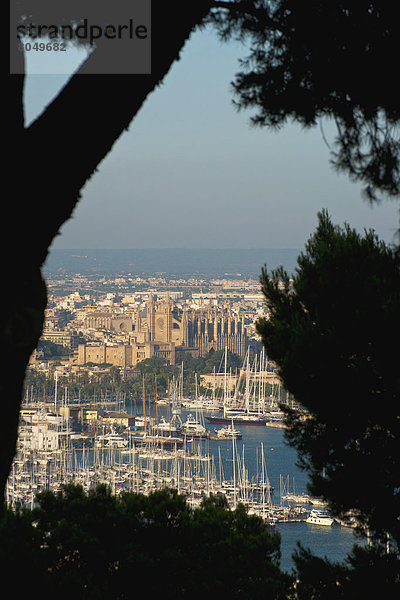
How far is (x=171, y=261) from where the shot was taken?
232 feet

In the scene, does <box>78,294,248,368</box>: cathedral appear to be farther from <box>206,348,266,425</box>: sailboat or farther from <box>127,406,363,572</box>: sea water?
<box>206,348,266,425</box>: sailboat

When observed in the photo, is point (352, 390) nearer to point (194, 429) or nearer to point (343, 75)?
point (343, 75)

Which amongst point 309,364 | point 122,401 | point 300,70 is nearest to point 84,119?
point 300,70

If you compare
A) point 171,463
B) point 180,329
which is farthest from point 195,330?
point 171,463

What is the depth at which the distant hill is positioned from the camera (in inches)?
2463

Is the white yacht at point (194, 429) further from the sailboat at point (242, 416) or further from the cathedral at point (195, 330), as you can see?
the cathedral at point (195, 330)

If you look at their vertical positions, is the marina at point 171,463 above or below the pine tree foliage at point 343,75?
below

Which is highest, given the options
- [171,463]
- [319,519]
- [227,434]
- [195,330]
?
[195,330]

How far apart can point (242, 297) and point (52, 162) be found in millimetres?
50486

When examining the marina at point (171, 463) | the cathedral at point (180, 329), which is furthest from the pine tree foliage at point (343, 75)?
the cathedral at point (180, 329)

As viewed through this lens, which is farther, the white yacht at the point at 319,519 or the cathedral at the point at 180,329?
the cathedral at the point at 180,329

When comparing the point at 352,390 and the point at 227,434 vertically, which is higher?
the point at 352,390

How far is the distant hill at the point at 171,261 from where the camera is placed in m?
62.6

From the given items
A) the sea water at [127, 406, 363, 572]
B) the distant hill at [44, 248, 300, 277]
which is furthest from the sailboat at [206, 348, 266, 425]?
the distant hill at [44, 248, 300, 277]
